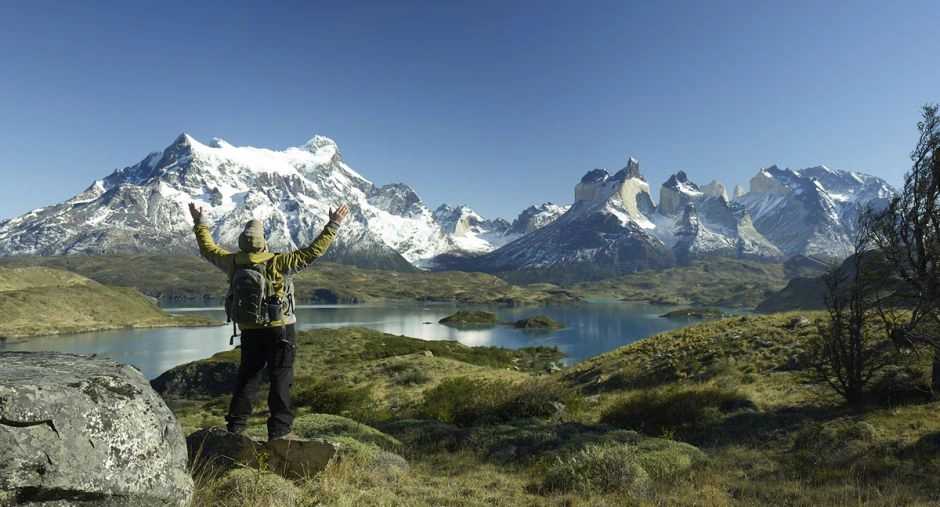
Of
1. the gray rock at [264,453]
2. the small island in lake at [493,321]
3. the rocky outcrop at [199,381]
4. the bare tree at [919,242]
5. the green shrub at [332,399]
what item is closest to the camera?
the gray rock at [264,453]

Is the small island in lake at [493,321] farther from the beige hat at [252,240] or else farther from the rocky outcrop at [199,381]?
the beige hat at [252,240]

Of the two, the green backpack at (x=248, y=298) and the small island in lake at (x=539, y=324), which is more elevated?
the green backpack at (x=248, y=298)

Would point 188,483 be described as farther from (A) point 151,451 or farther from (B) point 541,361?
(B) point 541,361

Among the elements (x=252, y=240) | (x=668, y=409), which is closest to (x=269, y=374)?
(x=252, y=240)

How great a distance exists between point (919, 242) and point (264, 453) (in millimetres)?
17593

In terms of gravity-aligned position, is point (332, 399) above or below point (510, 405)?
below

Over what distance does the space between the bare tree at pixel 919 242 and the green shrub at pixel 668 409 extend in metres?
5.34

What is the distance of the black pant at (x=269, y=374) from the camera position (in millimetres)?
7898

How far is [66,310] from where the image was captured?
15950cm

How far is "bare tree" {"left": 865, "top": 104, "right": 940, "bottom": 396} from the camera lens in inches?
547

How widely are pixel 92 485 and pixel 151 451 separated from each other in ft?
2.00

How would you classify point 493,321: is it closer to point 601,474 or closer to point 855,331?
point 855,331

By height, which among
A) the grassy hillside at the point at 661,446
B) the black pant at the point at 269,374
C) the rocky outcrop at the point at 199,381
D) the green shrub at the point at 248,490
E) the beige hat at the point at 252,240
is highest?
the beige hat at the point at 252,240

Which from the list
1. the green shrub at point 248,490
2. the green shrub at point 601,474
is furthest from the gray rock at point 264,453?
the green shrub at point 601,474
